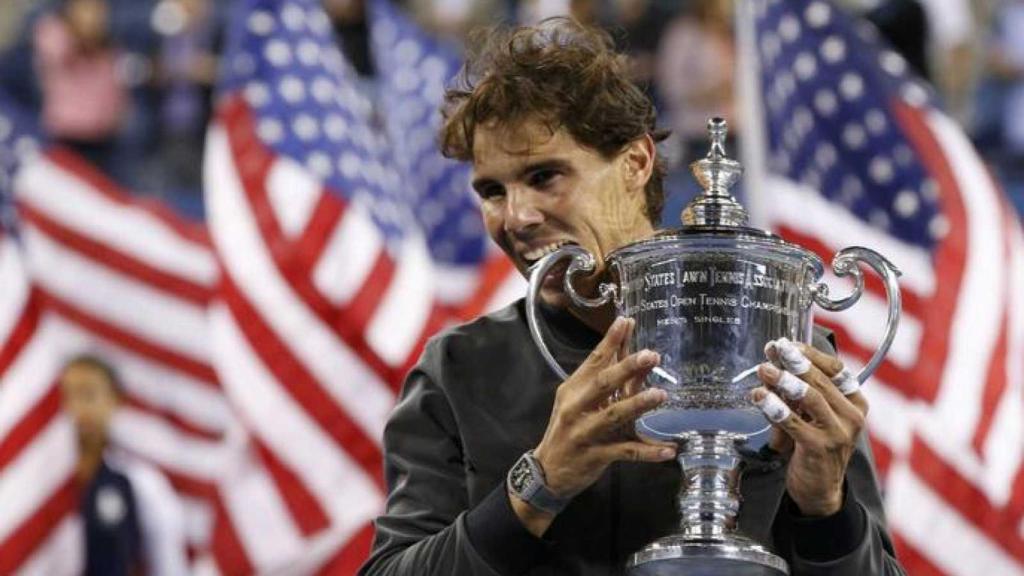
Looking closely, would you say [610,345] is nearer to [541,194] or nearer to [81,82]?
[541,194]

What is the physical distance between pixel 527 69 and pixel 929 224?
3.62 metres

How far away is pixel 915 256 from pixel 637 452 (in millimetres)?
3857

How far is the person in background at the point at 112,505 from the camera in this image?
6949 millimetres

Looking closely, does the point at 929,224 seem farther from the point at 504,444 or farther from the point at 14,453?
the point at 504,444

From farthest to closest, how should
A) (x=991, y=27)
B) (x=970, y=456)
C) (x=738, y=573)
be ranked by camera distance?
(x=991, y=27) < (x=970, y=456) < (x=738, y=573)

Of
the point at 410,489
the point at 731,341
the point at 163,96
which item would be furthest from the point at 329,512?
the point at 163,96

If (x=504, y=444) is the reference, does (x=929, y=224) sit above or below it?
above

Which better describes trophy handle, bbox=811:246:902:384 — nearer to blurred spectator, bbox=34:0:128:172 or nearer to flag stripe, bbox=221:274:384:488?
flag stripe, bbox=221:274:384:488

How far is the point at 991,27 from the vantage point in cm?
1129

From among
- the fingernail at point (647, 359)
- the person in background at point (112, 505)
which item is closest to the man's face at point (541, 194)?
the fingernail at point (647, 359)

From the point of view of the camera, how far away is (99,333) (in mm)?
7867

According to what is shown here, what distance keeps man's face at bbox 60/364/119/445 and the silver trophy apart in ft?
16.7

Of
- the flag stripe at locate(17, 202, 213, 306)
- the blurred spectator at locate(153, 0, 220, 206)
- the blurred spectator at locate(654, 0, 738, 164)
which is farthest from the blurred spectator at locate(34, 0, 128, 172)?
the flag stripe at locate(17, 202, 213, 306)

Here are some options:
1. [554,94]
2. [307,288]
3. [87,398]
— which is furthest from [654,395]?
[87,398]
